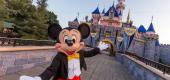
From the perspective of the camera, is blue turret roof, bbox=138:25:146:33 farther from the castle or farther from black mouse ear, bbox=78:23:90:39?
black mouse ear, bbox=78:23:90:39

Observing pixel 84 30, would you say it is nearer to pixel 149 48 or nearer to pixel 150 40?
pixel 150 40

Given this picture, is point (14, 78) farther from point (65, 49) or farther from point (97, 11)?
point (97, 11)

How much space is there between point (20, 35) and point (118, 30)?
37.1 meters

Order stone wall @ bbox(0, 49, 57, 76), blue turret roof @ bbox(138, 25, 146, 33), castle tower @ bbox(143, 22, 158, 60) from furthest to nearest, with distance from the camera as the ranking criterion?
blue turret roof @ bbox(138, 25, 146, 33) < castle tower @ bbox(143, 22, 158, 60) < stone wall @ bbox(0, 49, 57, 76)

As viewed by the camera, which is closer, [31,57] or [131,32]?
[31,57]

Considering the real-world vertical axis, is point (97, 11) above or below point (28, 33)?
above

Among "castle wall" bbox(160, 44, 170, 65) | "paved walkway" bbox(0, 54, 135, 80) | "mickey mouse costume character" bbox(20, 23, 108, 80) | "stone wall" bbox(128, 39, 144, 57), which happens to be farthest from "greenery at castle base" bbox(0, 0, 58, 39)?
"castle wall" bbox(160, 44, 170, 65)

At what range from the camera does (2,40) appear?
13.3 metres

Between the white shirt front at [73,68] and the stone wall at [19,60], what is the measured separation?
5147mm

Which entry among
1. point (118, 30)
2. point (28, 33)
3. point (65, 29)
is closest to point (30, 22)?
point (28, 33)

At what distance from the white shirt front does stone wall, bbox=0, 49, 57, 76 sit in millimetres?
5147

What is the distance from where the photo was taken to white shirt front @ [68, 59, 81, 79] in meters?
6.41

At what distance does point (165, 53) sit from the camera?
78562 millimetres

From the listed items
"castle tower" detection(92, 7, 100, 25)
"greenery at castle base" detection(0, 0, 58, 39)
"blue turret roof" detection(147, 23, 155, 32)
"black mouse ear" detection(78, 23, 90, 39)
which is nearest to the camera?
"black mouse ear" detection(78, 23, 90, 39)
